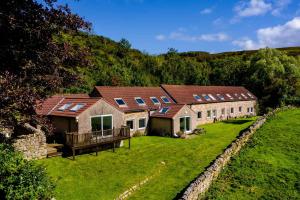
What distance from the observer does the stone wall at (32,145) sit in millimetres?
23844

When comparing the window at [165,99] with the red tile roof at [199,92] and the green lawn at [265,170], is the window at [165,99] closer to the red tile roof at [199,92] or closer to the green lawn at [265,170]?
the red tile roof at [199,92]

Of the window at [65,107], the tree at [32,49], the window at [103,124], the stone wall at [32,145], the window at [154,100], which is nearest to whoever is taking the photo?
the tree at [32,49]

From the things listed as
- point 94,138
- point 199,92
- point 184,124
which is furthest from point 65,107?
point 199,92

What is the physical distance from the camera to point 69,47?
1634 centimetres

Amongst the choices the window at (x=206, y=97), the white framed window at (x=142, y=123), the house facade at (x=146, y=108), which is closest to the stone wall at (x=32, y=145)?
the house facade at (x=146, y=108)

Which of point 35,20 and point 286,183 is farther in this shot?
point 286,183

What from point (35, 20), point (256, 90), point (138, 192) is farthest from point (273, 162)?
point (256, 90)

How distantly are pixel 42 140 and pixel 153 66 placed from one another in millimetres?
62586

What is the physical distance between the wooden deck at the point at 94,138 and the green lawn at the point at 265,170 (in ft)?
36.2

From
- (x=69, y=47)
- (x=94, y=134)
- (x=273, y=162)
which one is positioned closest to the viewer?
(x=69, y=47)

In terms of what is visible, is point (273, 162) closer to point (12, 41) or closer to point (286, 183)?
point (286, 183)

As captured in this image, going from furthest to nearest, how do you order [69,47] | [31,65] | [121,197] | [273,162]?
1. [273,162]
2. [121,197]
3. [69,47]
4. [31,65]

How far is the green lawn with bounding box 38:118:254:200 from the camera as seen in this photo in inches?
750

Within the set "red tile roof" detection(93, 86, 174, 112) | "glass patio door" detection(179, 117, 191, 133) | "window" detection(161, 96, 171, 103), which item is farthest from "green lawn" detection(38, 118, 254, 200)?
"window" detection(161, 96, 171, 103)
